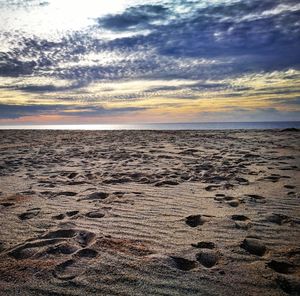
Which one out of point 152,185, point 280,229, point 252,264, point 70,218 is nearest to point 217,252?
point 252,264

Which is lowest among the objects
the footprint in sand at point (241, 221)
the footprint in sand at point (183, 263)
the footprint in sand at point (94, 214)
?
the footprint in sand at point (183, 263)

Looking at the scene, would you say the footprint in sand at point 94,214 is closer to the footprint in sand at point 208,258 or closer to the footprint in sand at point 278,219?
the footprint in sand at point 208,258

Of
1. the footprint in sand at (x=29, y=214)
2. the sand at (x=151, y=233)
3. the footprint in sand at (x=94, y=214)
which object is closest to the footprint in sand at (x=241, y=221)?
the sand at (x=151, y=233)

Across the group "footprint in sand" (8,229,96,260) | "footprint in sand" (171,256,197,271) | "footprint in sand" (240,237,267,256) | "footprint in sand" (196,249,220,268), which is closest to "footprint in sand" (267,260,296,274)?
"footprint in sand" (240,237,267,256)

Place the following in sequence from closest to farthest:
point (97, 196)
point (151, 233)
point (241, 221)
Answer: point (151, 233) → point (241, 221) → point (97, 196)

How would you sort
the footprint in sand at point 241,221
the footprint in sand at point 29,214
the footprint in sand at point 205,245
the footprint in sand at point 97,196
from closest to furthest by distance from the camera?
the footprint in sand at point 205,245 < the footprint in sand at point 241,221 < the footprint in sand at point 29,214 < the footprint in sand at point 97,196

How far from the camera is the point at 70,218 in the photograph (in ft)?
13.7

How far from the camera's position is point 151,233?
12.1ft

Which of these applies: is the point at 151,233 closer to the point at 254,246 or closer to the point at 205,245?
the point at 205,245

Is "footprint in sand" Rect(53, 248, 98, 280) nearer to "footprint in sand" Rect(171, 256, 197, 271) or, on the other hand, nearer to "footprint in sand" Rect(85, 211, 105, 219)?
"footprint in sand" Rect(171, 256, 197, 271)

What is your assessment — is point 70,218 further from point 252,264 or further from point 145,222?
point 252,264

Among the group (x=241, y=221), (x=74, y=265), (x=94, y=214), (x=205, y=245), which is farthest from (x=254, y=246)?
(x=94, y=214)

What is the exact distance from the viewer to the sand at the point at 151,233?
2662 mm

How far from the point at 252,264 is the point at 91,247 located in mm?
1719
